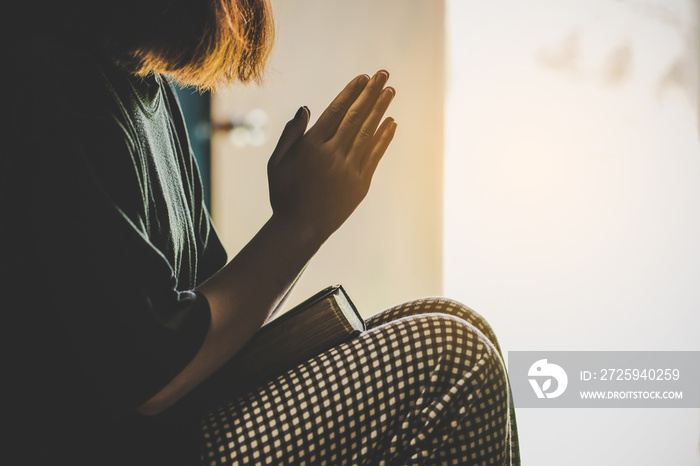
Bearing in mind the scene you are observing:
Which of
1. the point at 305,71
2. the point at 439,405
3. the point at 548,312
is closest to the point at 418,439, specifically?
the point at 439,405

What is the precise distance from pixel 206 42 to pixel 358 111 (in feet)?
0.55

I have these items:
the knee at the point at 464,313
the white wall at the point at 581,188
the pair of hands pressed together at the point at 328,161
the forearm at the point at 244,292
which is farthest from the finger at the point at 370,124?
the white wall at the point at 581,188

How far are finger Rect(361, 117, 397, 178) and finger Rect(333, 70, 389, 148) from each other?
0.04m

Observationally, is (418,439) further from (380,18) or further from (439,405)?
(380,18)

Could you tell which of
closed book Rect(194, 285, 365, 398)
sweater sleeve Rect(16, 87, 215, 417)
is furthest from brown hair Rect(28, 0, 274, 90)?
closed book Rect(194, 285, 365, 398)

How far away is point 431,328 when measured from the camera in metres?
0.53

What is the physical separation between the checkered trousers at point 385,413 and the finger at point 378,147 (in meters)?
0.19

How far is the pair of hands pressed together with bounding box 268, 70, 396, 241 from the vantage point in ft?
1.75

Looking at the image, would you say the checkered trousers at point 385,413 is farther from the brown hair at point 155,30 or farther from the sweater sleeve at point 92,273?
the brown hair at point 155,30

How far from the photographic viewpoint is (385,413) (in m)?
0.51

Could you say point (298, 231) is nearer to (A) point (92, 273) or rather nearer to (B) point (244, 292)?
(B) point (244, 292)

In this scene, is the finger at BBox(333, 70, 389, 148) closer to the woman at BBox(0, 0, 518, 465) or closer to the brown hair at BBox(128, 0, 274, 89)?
the woman at BBox(0, 0, 518, 465)

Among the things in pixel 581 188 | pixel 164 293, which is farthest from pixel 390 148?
pixel 164 293

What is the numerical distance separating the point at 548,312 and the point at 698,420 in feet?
1.11
